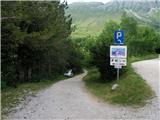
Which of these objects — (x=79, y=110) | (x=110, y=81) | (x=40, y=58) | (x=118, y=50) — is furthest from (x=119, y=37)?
(x=40, y=58)

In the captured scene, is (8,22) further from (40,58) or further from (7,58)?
(40,58)

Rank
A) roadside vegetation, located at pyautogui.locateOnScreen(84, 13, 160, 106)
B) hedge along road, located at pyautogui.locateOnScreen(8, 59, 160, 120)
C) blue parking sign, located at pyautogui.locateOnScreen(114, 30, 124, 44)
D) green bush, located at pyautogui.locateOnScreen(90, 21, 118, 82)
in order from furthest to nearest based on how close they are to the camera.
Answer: green bush, located at pyautogui.locateOnScreen(90, 21, 118, 82) → blue parking sign, located at pyautogui.locateOnScreen(114, 30, 124, 44) → roadside vegetation, located at pyautogui.locateOnScreen(84, 13, 160, 106) → hedge along road, located at pyautogui.locateOnScreen(8, 59, 160, 120)

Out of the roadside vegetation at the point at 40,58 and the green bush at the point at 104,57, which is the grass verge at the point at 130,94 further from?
the green bush at the point at 104,57

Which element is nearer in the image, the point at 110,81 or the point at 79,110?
the point at 79,110

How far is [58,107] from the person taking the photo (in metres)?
17.8

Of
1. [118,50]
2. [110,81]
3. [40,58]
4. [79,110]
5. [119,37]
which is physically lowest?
[40,58]

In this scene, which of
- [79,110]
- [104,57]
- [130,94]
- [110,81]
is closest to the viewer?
[79,110]

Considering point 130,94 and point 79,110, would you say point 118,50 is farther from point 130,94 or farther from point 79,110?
point 79,110

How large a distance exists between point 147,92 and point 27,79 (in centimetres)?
2371

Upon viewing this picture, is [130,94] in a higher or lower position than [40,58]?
higher

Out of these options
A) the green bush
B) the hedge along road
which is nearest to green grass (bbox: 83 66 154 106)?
the hedge along road

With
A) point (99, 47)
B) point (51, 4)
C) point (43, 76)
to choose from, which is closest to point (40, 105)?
point (99, 47)

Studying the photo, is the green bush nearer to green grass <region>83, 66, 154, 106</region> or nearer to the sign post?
green grass <region>83, 66, 154, 106</region>

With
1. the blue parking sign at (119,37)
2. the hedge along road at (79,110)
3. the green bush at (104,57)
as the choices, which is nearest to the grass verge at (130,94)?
the hedge along road at (79,110)
